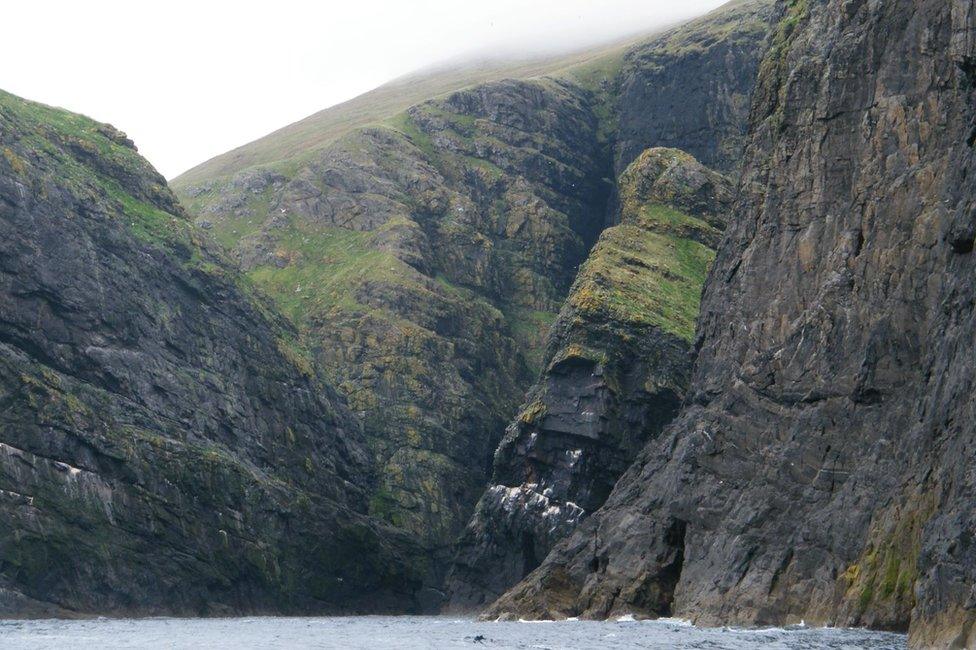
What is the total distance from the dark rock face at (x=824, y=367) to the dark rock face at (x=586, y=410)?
1985 cm

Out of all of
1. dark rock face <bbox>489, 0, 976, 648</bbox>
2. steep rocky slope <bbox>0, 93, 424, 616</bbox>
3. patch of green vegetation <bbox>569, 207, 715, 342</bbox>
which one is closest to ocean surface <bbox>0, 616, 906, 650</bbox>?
dark rock face <bbox>489, 0, 976, 648</bbox>

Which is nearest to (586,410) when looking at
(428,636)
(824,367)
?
(824,367)

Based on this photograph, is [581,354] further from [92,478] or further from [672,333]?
[92,478]

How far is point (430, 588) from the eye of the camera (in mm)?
164500

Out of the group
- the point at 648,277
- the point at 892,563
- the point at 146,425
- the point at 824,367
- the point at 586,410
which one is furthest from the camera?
the point at 648,277

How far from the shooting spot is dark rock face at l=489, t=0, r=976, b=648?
80125 mm

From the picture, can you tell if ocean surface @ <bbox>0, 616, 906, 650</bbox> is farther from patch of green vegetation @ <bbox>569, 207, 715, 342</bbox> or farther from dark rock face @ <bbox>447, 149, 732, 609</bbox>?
patch of green vegetation @ <bbox>569, 207, 715, 342</bbox>

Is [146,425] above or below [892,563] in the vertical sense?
above

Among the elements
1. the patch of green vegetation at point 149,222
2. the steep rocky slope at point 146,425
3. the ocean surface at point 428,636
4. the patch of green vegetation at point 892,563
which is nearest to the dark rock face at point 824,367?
the patch of green vegetation at point 892,563

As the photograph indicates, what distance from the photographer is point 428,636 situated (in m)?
93.8

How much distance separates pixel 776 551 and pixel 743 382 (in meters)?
16.7

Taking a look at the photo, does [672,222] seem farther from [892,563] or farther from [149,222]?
[892,563]

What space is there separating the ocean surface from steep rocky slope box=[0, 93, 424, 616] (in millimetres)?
11871

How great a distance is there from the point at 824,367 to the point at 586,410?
4966 cm
